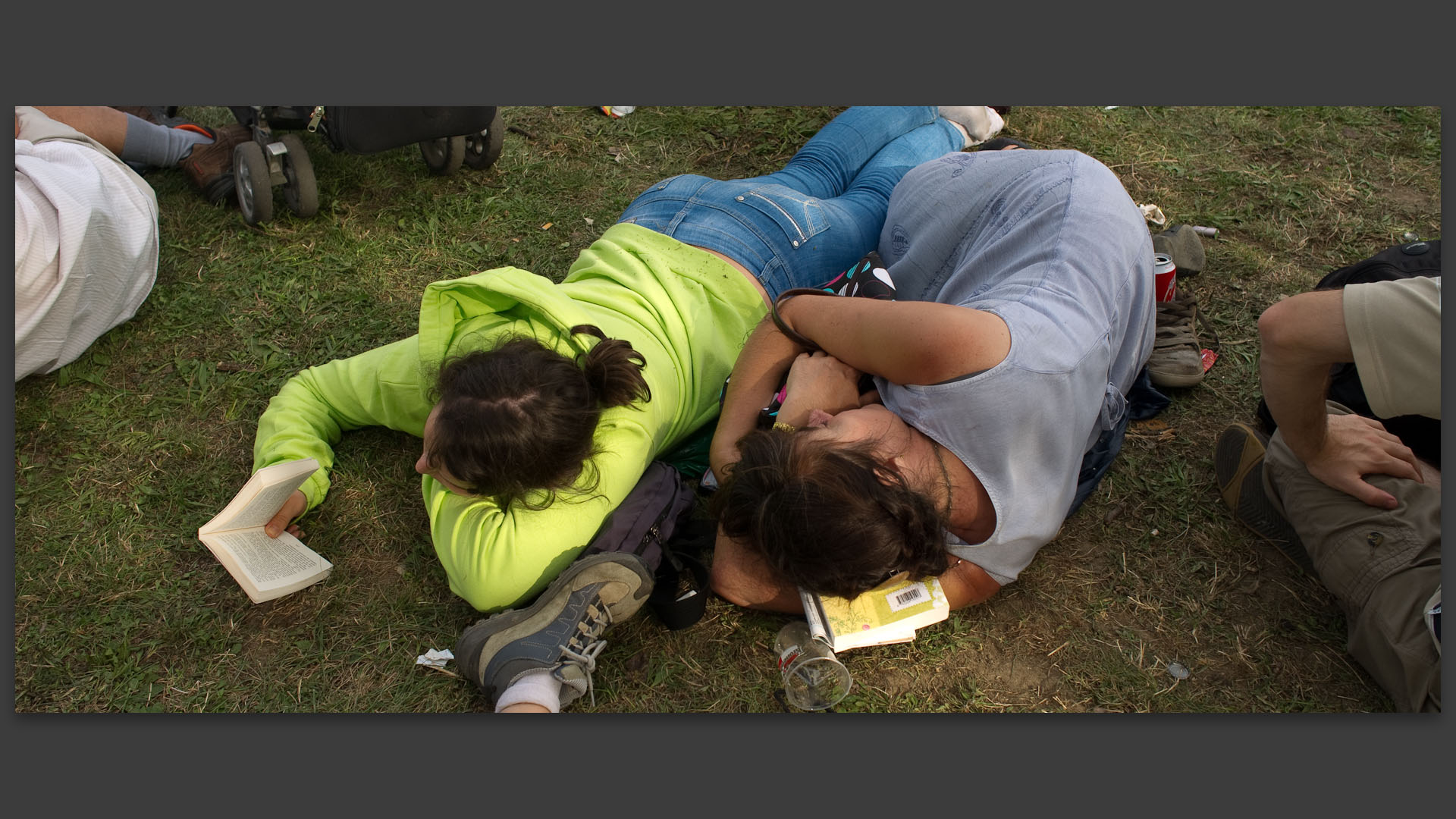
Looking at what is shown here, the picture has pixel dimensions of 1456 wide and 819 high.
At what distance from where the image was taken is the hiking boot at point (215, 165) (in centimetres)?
396

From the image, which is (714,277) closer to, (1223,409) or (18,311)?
(1223,409)

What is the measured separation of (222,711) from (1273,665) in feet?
10.4

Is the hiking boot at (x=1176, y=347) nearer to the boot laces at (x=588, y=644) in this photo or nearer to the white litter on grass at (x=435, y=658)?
the boot laces at (x=588, y=644)

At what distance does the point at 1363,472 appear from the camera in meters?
2.84

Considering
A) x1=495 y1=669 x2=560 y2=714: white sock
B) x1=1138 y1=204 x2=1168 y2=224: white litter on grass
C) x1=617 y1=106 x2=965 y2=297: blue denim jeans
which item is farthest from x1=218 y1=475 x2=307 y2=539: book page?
x1=1138 y1=204 x2=1168 y2=224: white litter on grass

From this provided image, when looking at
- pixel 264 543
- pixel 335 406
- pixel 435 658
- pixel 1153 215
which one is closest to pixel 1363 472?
pixel 1153 215

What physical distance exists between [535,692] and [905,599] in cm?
109

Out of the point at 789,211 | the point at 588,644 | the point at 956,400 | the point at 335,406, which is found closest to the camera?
the point at 956,400

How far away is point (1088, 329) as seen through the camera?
8.40 feet

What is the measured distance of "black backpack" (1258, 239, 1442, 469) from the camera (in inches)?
114

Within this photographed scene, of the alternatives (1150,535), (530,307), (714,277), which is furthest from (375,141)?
(1150,535)

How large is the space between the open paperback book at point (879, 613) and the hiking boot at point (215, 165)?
2.98m

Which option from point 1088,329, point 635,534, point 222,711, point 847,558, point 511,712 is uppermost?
point 1088,329

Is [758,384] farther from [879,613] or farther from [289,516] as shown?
[289,516]
